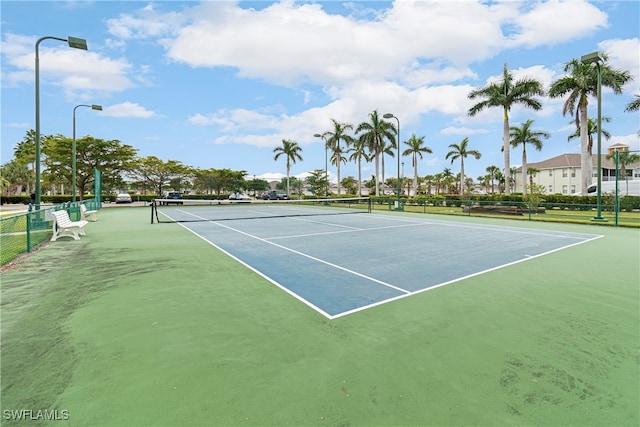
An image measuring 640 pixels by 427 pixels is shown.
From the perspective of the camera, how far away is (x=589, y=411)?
2701 mm

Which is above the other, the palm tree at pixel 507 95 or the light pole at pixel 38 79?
the palm tree at pixel 507 95

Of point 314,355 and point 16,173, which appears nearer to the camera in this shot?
point 314,355

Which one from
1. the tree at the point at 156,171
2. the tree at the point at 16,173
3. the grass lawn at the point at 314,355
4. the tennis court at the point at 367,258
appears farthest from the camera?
the tree at the point at 16,173

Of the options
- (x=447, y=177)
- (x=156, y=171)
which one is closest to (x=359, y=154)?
(x=156, y=171)

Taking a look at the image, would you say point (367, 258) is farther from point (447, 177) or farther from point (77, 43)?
point (447, 177)

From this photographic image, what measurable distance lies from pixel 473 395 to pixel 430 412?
487mm

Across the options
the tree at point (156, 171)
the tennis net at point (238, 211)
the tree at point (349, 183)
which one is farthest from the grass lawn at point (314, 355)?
the tree at point (349, 183)

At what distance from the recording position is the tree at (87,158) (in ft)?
124

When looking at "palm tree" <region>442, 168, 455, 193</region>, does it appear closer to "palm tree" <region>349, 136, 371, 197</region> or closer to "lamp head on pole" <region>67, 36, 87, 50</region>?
"palm tree" <region>349, 136, 371, 197</region>

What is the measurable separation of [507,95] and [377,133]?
1594cm

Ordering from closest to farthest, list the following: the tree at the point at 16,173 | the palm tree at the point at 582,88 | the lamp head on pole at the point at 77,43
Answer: the lamp head on pole at the point at 77,43 → the palm tree at the point at 582,88 → the tree at the point at 16,173

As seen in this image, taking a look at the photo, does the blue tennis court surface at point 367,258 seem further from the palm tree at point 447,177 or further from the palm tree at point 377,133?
the palm tree at point 447,177

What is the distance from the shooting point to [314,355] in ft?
11.7

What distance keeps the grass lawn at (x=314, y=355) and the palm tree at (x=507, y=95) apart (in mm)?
35628
